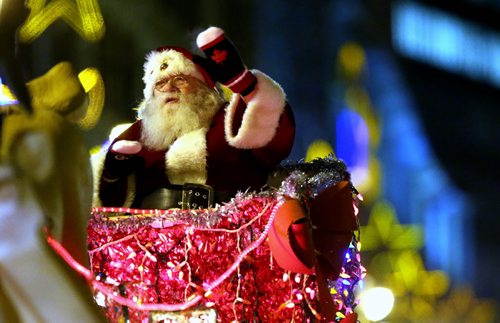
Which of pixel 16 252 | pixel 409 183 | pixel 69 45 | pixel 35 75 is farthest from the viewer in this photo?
pixel 409 183

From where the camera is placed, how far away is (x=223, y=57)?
9.73 ft

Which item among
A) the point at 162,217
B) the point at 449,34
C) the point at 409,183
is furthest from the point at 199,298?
the point at 449,34

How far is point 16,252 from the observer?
6.53ft

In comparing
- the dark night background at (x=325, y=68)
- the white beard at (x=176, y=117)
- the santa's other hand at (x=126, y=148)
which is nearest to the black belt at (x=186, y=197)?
the santa's other hand at (x=126, y=148)

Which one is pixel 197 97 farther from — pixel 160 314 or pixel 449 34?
pixel 449 34

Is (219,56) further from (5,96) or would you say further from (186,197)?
(5,96)

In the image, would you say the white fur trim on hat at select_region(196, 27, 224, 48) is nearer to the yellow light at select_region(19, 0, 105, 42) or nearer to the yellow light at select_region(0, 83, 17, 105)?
the yellow light at select_region(0, 83, 17, 105)

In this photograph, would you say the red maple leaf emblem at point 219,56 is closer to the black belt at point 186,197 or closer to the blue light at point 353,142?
the black belt at point 186,197

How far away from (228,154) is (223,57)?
61cm

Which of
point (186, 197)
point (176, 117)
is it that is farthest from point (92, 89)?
point (186, 197)

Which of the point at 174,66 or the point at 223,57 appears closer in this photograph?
the point at 223,57

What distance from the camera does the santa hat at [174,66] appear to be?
3748 mm

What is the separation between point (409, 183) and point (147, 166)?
21513 mm

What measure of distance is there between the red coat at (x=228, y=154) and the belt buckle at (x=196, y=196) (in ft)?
0.54
